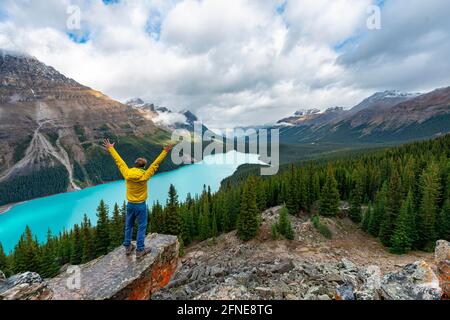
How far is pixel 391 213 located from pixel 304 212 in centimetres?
1394

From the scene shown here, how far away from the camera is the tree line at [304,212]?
101ft

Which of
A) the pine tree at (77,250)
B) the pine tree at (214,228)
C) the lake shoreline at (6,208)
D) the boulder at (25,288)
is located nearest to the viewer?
the boulder at (25,288)

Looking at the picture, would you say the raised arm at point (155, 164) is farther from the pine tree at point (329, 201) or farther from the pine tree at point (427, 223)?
the pine tree at point (427, 223)

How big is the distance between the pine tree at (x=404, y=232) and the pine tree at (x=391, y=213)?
69.3 inches

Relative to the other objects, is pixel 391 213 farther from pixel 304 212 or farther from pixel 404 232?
pixel 304 212

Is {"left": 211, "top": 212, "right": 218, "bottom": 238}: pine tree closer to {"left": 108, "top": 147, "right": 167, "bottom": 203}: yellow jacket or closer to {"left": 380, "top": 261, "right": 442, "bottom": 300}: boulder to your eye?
{"left": 108, "top": 147, "right": 167, "bottom": 203}: yellow jacket

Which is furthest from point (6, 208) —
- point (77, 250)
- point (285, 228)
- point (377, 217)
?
point (377, 217)

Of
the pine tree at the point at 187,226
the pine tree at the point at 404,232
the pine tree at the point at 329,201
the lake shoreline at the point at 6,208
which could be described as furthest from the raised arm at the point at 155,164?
the lake shoreline at the point at 6,208

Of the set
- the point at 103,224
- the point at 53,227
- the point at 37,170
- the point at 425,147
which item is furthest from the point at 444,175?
the point at 37,170

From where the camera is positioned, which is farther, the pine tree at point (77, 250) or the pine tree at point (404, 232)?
the pine tree at point (77, 250)
